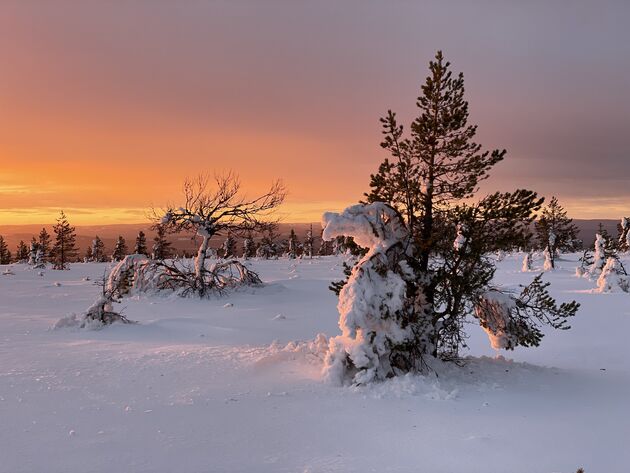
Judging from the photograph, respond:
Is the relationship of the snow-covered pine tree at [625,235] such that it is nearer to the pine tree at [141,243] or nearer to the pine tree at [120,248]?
the pine tree at [141,243]

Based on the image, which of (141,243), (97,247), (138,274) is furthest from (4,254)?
(138,274)

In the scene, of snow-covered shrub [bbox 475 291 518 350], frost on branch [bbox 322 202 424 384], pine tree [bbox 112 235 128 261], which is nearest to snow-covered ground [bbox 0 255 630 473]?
frost on branch [bbox 322 202 424 384]

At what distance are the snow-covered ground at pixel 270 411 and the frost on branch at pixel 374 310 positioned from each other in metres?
0.49

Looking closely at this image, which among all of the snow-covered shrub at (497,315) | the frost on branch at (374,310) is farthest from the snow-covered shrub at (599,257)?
the frost on branch at (374,310)

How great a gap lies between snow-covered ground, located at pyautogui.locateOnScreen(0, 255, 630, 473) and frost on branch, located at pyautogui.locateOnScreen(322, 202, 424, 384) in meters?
0.49

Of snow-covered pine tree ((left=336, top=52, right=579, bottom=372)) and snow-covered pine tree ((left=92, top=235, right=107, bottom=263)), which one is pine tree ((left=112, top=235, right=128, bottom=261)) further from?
snow-covered pine tree ((left=336, top=52, right=579, bottom=372))

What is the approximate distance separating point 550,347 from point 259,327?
921 cm

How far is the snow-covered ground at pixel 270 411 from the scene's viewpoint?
19.4 ft

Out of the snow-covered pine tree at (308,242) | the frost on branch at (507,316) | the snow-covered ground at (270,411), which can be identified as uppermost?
the snow-covered pine tree at (308,242)

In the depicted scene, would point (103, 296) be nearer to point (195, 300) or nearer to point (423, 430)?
point (195, 300)

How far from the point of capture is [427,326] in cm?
976

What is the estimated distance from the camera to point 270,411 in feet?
24.2

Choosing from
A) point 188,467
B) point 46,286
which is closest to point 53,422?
point 188,467

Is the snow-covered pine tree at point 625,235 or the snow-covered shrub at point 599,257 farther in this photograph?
the snow-covered pine tree at point 625,235
